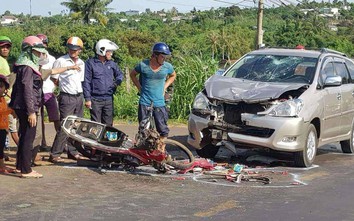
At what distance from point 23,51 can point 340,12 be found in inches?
3429

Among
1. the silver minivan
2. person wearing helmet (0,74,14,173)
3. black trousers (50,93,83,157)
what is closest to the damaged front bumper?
the silver minivan

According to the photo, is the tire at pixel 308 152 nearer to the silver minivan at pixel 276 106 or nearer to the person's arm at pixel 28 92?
the silver minivan at pixel 276 106

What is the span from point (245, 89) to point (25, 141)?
11.2 ft

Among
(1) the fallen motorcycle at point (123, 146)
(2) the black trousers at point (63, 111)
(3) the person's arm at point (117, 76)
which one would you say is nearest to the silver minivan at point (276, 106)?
(1) the fallen motorcycle at point (123, 146)

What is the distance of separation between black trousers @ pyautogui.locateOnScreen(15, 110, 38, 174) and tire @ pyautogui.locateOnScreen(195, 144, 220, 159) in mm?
3120

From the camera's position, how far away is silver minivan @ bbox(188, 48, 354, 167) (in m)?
9.26

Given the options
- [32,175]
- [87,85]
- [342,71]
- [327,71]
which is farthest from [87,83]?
[342,71]

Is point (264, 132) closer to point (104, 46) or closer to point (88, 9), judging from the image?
point (104, 46)

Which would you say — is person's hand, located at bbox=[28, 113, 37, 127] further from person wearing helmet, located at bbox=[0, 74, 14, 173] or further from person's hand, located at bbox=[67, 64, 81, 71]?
person's hand, located at bbox=[67, 64, 81, 71]

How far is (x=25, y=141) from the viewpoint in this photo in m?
8.05

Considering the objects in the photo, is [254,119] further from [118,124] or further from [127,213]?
[118,124]

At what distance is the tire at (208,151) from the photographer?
33.8ft

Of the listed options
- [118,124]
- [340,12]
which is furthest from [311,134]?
[340,12]

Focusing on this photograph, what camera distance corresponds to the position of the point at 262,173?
356 inches
